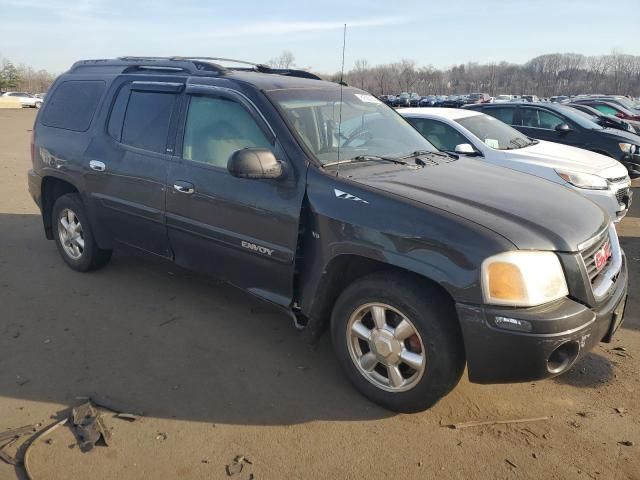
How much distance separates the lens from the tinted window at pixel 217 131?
11.8 ft

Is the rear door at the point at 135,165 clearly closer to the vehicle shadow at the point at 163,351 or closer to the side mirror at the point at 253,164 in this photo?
the vehicle shadow at the point at 163,351

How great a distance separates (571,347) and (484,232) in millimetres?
728

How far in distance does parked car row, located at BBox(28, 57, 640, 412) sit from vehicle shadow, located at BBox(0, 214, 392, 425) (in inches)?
13.7

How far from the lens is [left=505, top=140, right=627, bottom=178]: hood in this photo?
676cm

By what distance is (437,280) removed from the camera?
8.79 feet

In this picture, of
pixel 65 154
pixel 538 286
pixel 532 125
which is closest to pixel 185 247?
pixel 65 154

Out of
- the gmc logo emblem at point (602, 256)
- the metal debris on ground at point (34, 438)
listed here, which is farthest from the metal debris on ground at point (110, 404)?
the gmc logo emblem at point (602, 256)

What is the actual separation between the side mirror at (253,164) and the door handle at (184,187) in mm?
686

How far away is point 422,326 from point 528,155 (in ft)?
16.6

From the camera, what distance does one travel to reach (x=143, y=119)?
168 inches

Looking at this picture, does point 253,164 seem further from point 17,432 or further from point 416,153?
point 17,432

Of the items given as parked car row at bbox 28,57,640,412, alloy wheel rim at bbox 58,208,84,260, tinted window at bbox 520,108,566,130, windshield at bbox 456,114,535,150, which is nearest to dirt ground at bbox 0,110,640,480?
parked car row at bbox 28,57,640,412

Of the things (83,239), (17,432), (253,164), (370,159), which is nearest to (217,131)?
(253,164)

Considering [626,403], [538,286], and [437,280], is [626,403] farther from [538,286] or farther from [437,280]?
[437,280]
